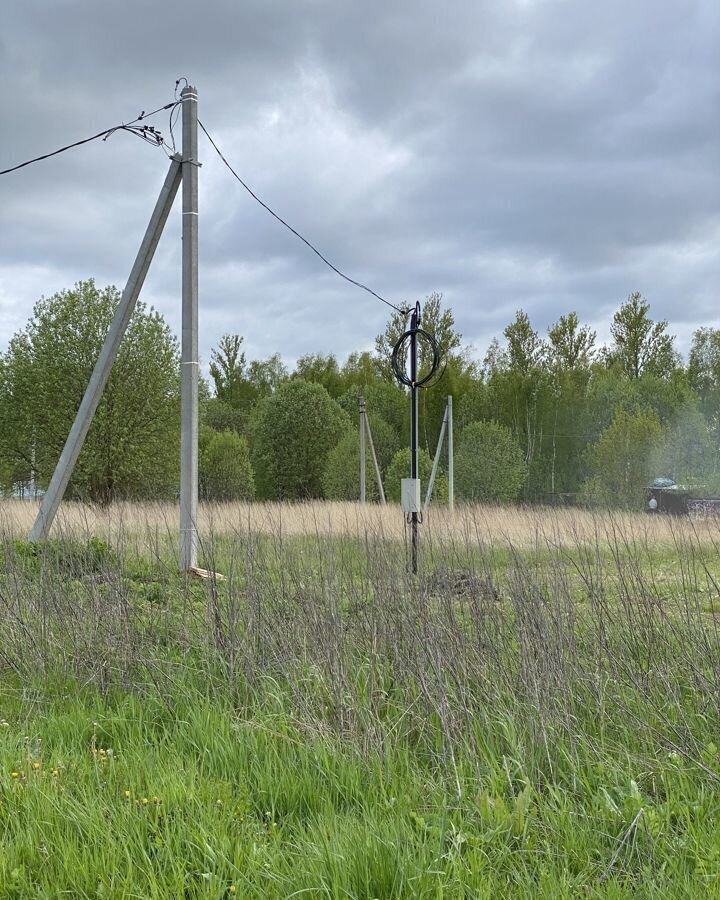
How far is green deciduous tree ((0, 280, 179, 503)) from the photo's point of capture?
20156mm

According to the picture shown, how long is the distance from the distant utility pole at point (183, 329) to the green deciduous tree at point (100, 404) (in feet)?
38.7

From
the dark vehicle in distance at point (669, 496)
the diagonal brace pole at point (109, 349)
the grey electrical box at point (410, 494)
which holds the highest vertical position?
the diagonal brace pole at point (109, 349)

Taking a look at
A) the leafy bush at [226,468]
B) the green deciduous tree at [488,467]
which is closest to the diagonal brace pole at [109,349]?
the green deciduous tree at [488,467]

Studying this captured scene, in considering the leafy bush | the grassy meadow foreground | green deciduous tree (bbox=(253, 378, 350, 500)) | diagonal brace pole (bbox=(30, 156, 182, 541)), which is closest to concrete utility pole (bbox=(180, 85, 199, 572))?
diagonal brace pole (bbox=(30, 156, 182, 541))

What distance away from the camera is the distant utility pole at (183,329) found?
8180 mm

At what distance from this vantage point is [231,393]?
1813 inches

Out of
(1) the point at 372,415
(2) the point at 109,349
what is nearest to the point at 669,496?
(1) the point at 372,415

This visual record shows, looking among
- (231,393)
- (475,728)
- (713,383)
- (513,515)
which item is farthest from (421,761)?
(231,393)

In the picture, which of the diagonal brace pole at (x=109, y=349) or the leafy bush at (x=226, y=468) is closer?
the diagonal brace pole at (x=109, y=349)

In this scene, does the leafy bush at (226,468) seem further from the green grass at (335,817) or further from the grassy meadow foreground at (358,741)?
the green grass at (335,817)

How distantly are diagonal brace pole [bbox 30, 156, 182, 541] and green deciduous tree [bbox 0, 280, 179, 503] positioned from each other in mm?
11758

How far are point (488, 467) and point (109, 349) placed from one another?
19229 millimetres

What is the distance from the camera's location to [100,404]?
66.1 feet

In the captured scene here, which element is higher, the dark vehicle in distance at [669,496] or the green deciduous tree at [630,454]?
the green deciduous tree at [630,454]
